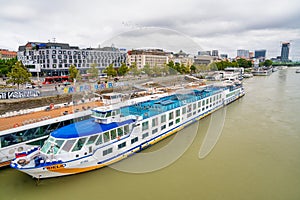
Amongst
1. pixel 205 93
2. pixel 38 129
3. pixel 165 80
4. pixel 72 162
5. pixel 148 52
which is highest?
pixel 148 52

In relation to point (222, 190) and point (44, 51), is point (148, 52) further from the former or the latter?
point (44, 51)

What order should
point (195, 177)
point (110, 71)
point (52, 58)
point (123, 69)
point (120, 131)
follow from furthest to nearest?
point (52, 58) → point (110, 71) → point (123, 69) → point (120, 131) → point (195, 177)

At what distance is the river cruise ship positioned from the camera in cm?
729

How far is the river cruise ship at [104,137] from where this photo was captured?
7293 mm

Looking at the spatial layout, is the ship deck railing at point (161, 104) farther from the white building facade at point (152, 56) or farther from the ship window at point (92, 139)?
the white building facade at point (152, 56)

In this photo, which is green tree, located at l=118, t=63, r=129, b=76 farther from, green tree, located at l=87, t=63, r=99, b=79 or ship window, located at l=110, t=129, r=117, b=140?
ship window, located at l=110, t=129, r=117, b=140

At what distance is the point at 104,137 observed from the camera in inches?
320

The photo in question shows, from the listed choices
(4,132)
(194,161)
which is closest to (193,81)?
(194,161)

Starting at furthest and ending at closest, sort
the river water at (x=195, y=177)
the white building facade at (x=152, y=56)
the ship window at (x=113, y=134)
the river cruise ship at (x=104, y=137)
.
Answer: the white building facade at (x=152, y=56), the ship window at (x=113, y=134), the river cruise ship at (x=104, y=137), the river water at (x=195, y=177)

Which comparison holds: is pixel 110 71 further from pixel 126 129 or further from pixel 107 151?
pixel 107 151

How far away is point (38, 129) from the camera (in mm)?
9367

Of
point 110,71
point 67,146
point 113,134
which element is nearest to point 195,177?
point 113,134

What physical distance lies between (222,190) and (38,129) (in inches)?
342

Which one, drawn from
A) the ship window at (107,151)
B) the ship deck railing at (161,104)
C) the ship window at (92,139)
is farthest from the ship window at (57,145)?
the ship deck railing at (161,104)
